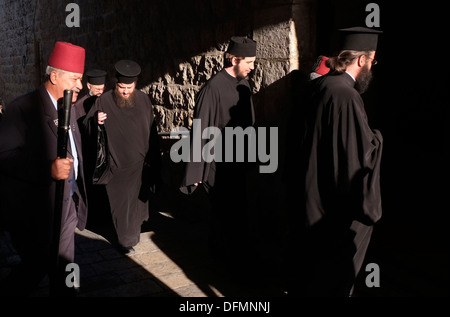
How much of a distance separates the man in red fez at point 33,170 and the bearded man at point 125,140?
1.68 metres

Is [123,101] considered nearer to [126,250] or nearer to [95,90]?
[126,250]

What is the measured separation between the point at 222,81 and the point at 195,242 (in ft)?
6.03

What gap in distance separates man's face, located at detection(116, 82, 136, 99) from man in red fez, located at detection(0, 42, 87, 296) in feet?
5.56

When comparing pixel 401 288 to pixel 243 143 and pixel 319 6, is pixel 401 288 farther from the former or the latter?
pixel 319 6

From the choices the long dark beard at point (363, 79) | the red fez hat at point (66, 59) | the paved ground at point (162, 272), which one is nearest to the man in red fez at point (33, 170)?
the red fez hat at point (66, 59)

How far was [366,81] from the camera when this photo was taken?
9.55 feet

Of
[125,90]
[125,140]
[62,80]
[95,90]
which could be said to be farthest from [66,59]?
[95,90]

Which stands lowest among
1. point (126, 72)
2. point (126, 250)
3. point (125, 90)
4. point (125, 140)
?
point (126, 250)

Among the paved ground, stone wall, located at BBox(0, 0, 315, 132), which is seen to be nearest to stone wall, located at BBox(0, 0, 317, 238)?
stone wall, located at BBox(0, 0, 315, 132)

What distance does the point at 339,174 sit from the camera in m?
2.64

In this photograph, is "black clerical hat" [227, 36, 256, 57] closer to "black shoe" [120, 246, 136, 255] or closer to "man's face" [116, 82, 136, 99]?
"man's face" [116, 82, 136, 99]

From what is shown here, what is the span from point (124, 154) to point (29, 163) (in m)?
2.05

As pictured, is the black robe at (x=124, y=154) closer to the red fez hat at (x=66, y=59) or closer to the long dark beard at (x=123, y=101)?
the long dark beard at (x=123, y=101)

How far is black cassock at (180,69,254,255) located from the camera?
13.3ft
